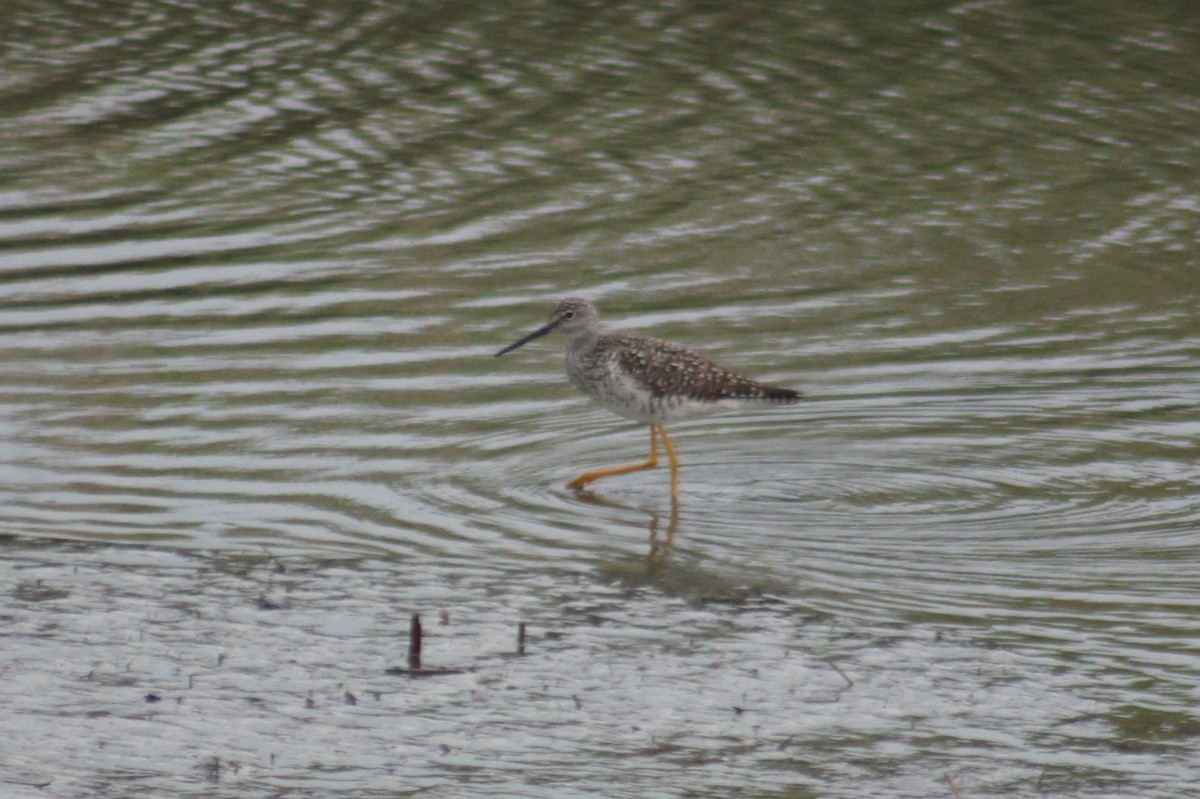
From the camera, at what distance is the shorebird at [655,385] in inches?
396

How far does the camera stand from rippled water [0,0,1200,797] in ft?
21.3

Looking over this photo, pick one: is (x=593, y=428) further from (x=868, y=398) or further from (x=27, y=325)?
(x=27, y=325)

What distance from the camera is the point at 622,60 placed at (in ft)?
62.7

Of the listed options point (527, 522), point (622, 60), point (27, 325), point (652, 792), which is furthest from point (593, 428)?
point (622, 60)

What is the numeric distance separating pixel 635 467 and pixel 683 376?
526 mm

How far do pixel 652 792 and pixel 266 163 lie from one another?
10.9m

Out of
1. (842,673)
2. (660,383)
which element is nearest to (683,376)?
(660,383)

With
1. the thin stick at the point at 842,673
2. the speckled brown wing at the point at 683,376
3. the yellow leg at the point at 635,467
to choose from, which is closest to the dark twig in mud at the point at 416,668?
the thin stick at the point at 842,673

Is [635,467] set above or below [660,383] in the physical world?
below

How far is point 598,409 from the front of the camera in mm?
11516

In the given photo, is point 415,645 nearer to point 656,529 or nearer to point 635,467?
point 656,529

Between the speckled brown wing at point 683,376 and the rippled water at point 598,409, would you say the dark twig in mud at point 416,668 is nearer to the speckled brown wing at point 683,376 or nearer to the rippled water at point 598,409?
the rippled water at point 598,409

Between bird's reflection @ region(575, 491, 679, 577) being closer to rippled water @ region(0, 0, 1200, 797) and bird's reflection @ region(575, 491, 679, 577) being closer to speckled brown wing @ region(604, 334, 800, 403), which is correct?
rippled water @ region(0, 0, 1200, 797)

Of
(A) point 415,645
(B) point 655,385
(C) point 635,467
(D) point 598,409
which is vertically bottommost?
(D) point 598,409
